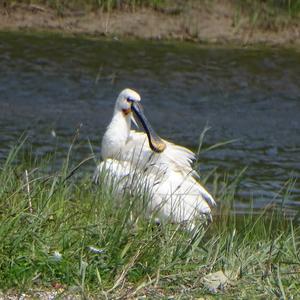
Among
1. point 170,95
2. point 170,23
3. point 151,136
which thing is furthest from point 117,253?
point 170,23

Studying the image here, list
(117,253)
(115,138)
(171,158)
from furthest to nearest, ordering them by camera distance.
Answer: (115,138) → (171,158) → (117,253)

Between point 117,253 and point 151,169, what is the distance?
2.58 meters

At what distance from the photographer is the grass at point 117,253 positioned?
18.3 feet

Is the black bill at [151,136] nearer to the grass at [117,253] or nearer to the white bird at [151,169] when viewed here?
the white bird at [151,169]

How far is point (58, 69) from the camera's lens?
15.2 metres

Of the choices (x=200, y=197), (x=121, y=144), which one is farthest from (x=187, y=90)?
(x=200, y=197)

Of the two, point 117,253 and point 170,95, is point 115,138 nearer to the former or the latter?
point 170,95

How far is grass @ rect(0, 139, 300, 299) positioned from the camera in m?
5.57

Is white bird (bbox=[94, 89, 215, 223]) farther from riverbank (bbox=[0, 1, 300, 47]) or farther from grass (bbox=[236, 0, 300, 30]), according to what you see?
grass (bbox=[236, 0, 300, 30])

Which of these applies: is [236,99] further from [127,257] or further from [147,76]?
[127,257]

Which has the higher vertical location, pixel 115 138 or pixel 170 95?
pixel 115 138

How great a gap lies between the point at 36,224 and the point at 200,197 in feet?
8.83

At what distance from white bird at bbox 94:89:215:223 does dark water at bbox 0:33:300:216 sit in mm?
1339

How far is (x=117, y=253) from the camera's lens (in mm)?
5844
